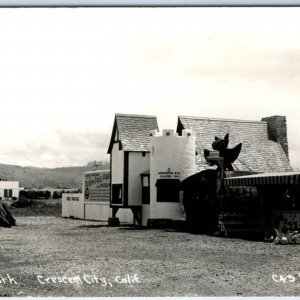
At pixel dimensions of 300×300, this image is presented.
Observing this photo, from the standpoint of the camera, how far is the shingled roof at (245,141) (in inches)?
1033

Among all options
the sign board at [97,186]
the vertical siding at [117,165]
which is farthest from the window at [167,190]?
the sign board at [97,186]

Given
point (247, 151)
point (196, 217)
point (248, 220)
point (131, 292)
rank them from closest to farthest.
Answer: point (131, 292) < point (248, 220) < point (196, 217) < point (247, 151)

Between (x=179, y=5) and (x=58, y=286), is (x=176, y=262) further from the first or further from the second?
(x=179, y=5)

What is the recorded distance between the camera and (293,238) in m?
16.7

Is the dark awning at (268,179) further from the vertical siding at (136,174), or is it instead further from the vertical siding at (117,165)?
the vertical siding at (117,165)

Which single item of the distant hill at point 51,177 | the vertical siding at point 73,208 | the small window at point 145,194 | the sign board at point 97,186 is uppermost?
the distant hill at point 51,177

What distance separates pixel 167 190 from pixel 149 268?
504 inches

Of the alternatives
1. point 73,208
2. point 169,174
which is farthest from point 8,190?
point 169,174

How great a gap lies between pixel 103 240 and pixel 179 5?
30.5 feet

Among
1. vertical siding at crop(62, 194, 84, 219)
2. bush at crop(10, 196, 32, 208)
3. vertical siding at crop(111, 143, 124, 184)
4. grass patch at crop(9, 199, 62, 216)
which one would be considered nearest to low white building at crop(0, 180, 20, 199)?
grass patch at crop(9, 199, 62, 216)

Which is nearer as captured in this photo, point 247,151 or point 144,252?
point 144,252

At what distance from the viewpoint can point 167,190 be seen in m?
24.9

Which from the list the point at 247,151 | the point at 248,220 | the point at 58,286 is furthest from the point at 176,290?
the point at 247,151

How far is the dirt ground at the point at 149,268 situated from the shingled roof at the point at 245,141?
8.70 m
